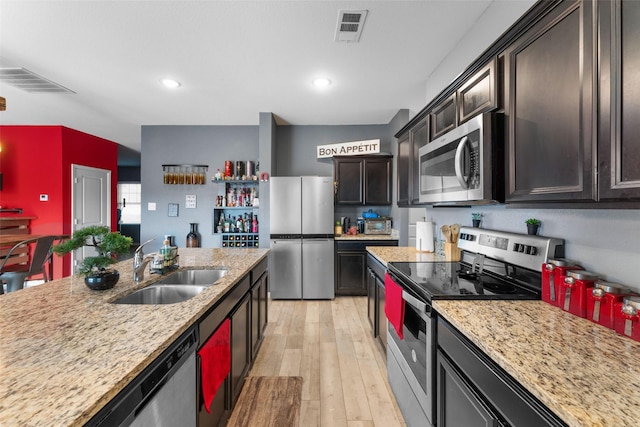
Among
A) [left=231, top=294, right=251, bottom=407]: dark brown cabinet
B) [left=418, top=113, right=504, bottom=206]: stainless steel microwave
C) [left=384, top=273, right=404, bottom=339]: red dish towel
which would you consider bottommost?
[left=231, top=294, right=251, bottom=407]: dark brown cabinet

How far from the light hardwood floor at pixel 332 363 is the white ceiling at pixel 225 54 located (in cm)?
269

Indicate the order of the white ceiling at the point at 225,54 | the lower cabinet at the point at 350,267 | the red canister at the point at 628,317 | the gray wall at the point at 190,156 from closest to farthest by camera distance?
the red canister at the point at 628,317, the white ceiling at the point at 225,54, the lower cabinet at the point at 350,267, the gray wall at the point at 190,156

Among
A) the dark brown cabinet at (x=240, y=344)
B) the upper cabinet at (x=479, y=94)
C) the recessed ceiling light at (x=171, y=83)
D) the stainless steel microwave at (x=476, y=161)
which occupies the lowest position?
the dark brown cabinet at (x=240, y=344)

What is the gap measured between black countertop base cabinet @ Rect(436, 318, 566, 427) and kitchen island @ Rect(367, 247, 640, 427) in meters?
0.03

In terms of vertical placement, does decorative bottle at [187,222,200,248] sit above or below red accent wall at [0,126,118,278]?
below

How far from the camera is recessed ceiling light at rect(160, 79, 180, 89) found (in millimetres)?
3176

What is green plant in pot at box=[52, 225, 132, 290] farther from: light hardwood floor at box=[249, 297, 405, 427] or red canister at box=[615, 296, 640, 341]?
red canister at box=[615, 296, 640, 341]

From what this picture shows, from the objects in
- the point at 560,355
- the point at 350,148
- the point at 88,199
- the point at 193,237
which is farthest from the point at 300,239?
the point at 88,199

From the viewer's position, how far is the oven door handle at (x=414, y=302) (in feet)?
4.53

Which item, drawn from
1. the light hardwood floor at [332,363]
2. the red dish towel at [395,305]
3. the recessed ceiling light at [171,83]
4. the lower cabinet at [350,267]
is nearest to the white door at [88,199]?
the recessed ceiling light at [171,83]

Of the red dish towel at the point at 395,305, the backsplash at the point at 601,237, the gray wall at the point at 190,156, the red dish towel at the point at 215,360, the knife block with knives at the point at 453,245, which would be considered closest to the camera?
the backsplash at the point at 601,237

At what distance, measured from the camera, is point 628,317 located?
0.92 metres

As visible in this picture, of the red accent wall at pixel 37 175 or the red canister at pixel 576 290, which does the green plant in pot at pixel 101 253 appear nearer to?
the red canister at pixel 576 290

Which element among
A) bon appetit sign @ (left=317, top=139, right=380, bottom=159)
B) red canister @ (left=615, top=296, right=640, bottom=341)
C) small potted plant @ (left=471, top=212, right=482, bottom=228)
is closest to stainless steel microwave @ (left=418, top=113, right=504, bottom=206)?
small potted plant @ (left=471, top=212, right=482, bottom=228)
